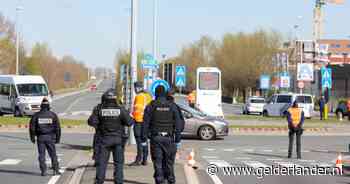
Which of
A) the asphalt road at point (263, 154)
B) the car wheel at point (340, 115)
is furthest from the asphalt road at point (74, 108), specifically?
the car wheel at point (340, 115)

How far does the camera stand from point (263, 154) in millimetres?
22969

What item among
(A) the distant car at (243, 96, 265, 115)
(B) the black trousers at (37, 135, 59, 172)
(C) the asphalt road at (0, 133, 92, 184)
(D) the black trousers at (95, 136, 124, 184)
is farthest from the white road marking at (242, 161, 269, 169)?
(A) the distant car at (243, 96, 265, 115)

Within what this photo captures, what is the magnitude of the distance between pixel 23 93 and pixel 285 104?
59.6ft

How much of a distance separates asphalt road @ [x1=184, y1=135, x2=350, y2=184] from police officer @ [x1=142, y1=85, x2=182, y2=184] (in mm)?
2528

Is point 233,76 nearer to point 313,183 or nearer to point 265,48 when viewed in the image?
point 265,48

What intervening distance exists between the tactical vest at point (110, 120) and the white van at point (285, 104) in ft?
124

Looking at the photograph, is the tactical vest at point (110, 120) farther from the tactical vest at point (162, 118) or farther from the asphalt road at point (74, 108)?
the asphalt road at point (74, 108)

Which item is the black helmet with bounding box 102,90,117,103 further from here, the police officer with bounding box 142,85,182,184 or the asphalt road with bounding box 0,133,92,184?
the asphalt road with bounding box 0,133,92,184

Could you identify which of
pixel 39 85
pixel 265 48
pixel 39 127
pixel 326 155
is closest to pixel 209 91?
pixel 39 85

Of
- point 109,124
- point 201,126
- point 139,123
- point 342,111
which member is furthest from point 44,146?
point 342,111

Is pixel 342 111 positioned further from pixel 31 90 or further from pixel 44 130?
pixel 44 130

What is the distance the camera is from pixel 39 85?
4481cm

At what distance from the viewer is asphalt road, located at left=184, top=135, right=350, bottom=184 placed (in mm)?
15531

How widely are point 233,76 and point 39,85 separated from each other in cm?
5541
